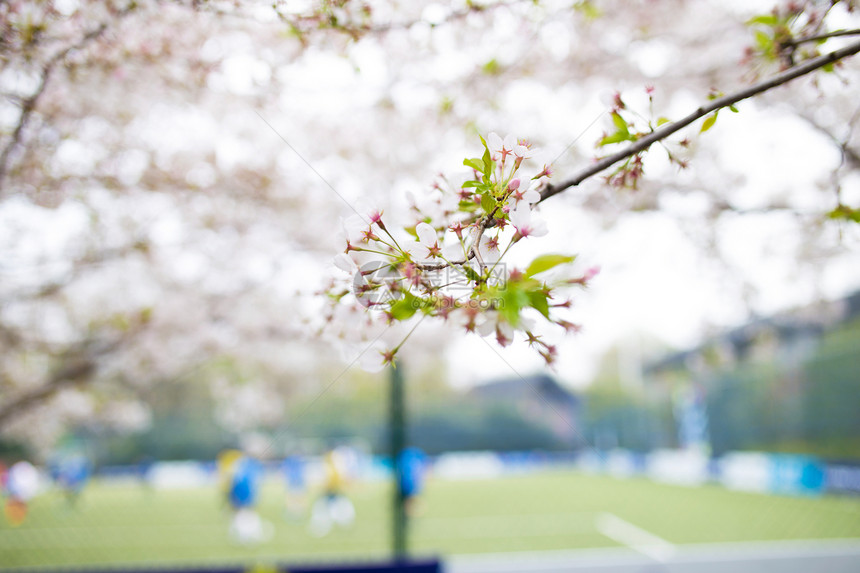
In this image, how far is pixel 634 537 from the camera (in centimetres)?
786

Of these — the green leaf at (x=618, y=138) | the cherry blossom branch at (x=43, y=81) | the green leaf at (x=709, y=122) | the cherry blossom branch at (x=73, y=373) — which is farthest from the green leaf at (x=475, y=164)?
the cherry blossom branch at (x=73, y=373)

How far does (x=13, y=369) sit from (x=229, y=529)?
518 centimetres

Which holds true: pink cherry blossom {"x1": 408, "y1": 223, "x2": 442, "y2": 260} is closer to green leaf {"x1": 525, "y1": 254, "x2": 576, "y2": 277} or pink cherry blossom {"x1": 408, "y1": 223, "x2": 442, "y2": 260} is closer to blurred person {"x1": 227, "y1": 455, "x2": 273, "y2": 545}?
green leaf {"x1": 525, "y1": 254, "x2": 576, "y2": 277}

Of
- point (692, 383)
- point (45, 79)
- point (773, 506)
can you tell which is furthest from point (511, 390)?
point (45, 79)

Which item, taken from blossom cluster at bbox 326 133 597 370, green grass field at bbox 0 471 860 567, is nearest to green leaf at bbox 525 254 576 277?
blossom cluster at bbox 326 133 597 370

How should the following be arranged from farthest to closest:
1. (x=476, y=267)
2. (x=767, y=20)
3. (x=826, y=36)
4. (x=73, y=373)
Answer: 1. (x=73, y=373)
2. (x=767, y=20)
3. (x=826, y=36)
4. (x=476, y=267)

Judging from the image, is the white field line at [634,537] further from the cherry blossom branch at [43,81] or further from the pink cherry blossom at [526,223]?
the cherry blossom branch at [43,81]

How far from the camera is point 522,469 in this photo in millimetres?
21891

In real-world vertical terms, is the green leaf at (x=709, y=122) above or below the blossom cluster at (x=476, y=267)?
above

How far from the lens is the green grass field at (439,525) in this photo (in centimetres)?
750

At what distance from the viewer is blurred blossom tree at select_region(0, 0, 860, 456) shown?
856mm

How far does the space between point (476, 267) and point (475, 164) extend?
0.55ft

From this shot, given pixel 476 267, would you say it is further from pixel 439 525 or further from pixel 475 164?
pixel 439 525

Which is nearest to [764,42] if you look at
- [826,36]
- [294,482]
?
[826,36]
